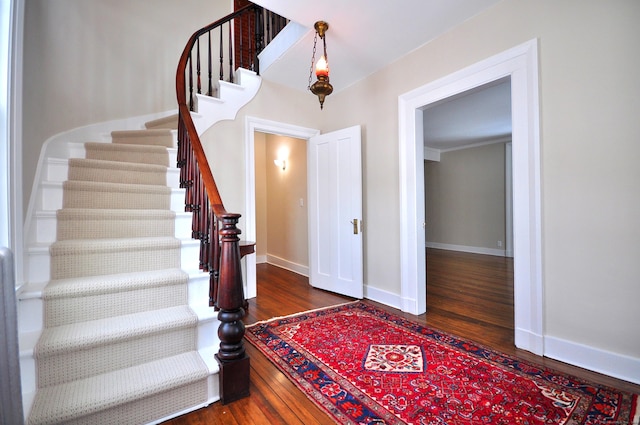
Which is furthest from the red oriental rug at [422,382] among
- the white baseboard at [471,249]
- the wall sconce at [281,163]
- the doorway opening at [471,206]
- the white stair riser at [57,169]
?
the white baseboard at [471,249]

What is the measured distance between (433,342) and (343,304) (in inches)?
46.9

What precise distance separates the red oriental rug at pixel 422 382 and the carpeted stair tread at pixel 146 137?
2.19 m

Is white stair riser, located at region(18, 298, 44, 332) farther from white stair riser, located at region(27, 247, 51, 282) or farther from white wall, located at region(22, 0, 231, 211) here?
white wall, located at region(22, 0, 231, 211)

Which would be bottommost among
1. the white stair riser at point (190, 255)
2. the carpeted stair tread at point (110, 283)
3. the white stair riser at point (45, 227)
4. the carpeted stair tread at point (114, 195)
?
the carpeted stair tread at point (110, 283)

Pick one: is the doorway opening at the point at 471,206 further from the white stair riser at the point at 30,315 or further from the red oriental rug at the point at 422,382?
the white stair riser at the point at 30,315

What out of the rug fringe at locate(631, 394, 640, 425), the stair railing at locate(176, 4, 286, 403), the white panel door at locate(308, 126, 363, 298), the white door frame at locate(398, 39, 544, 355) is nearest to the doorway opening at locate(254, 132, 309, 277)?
the white panel door at locate(308, 126, 363, 298)

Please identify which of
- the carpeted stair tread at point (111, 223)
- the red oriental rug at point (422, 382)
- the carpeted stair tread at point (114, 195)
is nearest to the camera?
the red oriental rug at point (422, 382)

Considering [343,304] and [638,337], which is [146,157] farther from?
[638,337]

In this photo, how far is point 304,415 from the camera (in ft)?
5.15

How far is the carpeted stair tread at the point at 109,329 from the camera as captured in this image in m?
1.41

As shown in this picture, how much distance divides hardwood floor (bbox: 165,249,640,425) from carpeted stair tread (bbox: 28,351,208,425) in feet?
0.74

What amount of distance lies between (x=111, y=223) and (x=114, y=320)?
32.1 inches

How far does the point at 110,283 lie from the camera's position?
171 centimetres

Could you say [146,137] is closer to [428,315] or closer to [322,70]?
[322,70]
